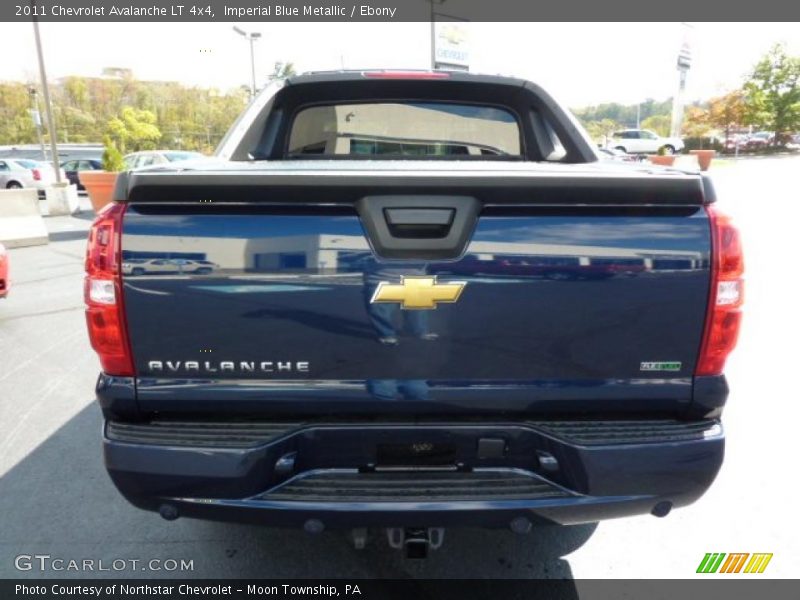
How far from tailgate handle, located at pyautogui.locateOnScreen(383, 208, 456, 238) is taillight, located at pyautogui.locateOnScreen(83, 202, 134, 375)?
2.72ft

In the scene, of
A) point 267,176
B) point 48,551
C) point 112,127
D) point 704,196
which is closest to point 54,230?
point 48,551

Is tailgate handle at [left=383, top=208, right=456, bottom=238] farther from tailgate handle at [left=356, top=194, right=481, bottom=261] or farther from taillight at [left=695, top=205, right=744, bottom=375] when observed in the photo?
taillight at [left=695, top=205, right=744, bottom=375]

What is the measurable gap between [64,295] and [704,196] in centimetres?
745

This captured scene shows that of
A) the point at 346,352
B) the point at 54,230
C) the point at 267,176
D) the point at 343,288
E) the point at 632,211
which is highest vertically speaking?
the point at 267,176

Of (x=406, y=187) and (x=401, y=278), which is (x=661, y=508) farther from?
(x=406, y=187)

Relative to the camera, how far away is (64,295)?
7.08m

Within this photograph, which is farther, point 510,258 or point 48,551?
point 48,551

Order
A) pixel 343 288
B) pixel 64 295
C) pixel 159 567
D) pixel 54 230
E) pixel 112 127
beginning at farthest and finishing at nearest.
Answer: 1. pixel 112 127
2. pixel 54 230
3. pixel 64 295
4. pixel 159 567
5. pixel 343 288

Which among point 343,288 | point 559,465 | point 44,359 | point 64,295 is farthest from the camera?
point 64,295

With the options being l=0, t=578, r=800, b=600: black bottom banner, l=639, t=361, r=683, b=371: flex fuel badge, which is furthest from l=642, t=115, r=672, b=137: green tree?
l=639, t=361, r=683, b=371: flex fuel badge

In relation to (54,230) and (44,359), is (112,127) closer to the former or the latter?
(54,230)

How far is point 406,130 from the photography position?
3830 mm

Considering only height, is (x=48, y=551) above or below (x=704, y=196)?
below

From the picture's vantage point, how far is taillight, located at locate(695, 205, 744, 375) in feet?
5.72
